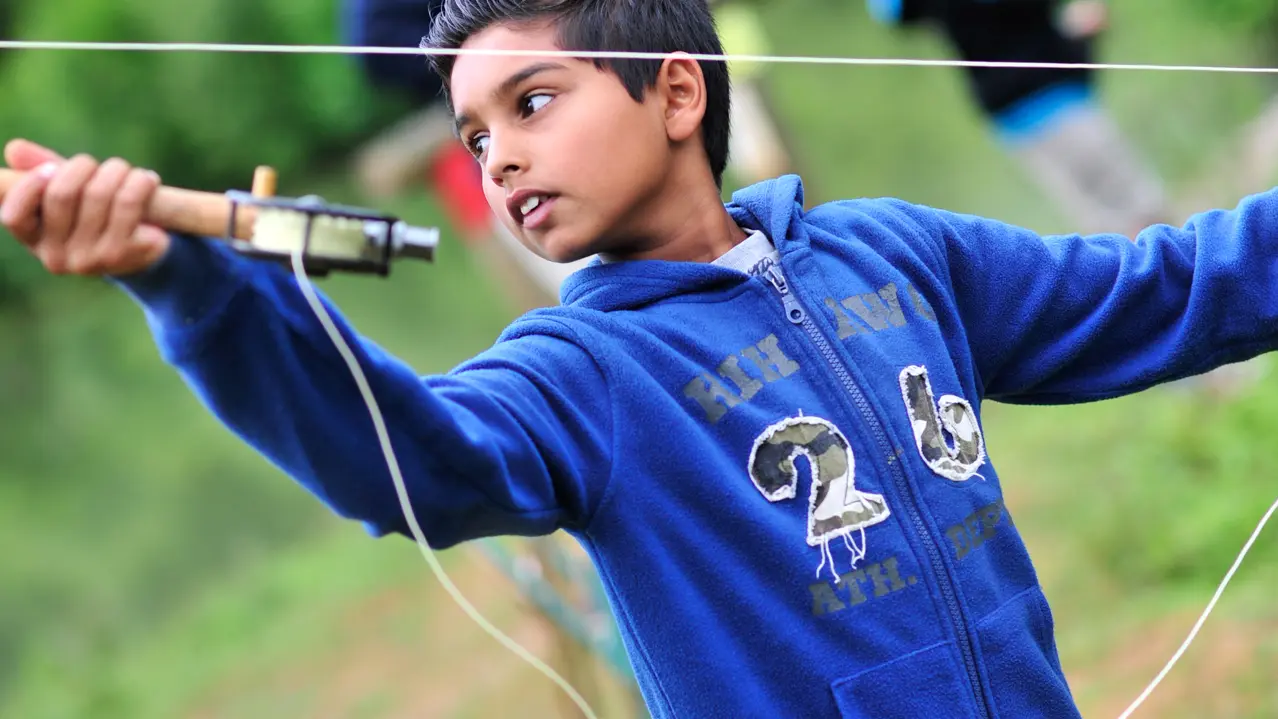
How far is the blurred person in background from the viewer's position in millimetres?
2793

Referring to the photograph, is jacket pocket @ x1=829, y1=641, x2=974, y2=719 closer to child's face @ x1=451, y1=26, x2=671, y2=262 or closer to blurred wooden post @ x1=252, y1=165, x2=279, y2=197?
child's face @ x1=451, y1=26, x2=671, y2=262

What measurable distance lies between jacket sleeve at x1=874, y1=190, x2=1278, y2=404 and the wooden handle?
644 mm

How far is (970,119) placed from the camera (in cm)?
573

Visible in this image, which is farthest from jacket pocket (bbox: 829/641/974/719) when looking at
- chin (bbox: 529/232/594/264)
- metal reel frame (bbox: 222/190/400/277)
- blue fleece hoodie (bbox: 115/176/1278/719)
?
metal reel frame (bbox: 222/190/400/277)

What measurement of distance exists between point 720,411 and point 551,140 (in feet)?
0.71

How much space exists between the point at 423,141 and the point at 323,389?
2.73 m

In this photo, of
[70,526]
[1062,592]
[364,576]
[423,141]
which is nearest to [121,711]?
[364,576]

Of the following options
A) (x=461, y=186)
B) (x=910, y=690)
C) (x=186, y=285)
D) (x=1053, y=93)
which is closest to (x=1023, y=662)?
(x=910, y=690)

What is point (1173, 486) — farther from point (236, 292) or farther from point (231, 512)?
point (231, 512)

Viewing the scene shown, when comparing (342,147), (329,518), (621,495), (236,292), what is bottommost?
(621,495)

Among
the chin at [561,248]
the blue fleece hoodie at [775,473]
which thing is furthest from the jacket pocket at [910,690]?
the chin at [561,248]

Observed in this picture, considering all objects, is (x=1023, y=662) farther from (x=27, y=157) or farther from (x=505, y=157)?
(x=27, y=157)

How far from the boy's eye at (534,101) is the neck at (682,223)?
0.39 ft

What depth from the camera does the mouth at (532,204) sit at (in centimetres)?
109
